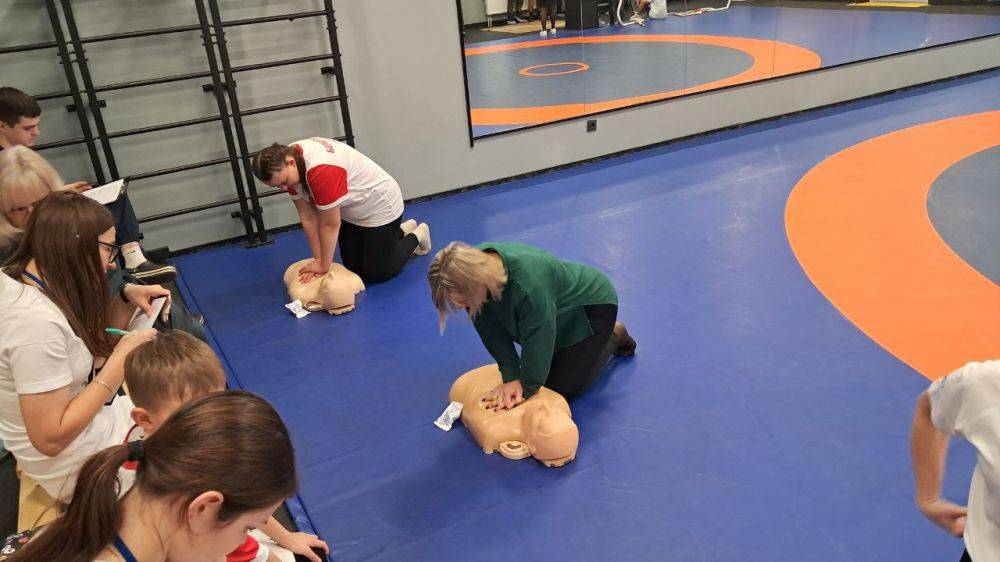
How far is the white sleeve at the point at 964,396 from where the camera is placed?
4.46ft

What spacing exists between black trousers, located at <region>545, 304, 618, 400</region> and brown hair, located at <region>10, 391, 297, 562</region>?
207 cm

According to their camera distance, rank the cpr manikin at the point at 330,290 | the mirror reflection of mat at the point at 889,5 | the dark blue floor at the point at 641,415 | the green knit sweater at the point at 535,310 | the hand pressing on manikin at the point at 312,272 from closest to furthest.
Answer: the dark blue floor at the point at 641,415 < the green knit sweater at the point at 535,310 < the cpr manikin at the point at 330,290 < the hand pressing on manikin at the point at 312,272 < the mirror reflection of mat at the point at 889,5

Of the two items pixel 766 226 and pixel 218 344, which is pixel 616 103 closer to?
pixel 766 226

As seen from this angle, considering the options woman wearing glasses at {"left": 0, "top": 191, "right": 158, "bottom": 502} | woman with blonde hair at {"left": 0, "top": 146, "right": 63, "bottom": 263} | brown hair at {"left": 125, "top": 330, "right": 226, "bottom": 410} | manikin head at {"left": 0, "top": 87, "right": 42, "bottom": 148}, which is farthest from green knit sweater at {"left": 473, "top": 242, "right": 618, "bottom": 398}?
manikin head at {"left": 0, "top": 87, "right": 42, "bottom": 148}

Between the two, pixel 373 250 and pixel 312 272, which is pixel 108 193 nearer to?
pixel 312 272

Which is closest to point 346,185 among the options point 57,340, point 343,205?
point 343,205

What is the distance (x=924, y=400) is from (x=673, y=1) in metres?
8.20

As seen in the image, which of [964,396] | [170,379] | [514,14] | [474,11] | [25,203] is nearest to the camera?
[964,396]

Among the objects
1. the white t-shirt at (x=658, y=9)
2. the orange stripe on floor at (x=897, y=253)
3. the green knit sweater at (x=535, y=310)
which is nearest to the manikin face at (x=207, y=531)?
the green knit sweater at (x=535, y=310)

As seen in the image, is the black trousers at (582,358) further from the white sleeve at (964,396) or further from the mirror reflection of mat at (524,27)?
the mirror reflection of mat at (524,27)

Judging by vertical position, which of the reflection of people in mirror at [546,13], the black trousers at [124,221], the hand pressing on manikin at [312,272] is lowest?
the hand pressing on manikin at [312,272]

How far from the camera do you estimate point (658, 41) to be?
8.63m

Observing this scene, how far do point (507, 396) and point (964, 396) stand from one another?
6.48ft

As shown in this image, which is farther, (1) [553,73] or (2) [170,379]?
(1) [553,73]
